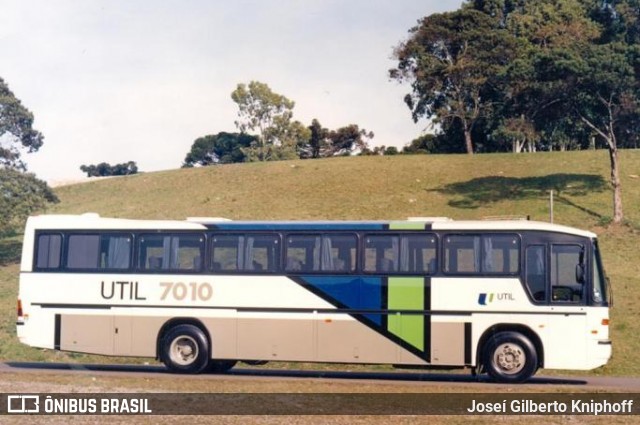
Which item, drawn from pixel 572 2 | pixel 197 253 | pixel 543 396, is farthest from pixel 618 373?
pixel 572 2

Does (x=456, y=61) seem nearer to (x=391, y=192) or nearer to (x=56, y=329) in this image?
(x=391, y=192)

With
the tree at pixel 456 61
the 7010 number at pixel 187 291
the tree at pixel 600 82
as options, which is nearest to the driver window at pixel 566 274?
the 7010 number at pixel 187 291

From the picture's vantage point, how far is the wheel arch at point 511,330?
75.4ft

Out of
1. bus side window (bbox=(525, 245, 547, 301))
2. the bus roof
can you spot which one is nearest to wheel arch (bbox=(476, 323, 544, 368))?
bus side window (bbox=(525, 245, 547, 301))

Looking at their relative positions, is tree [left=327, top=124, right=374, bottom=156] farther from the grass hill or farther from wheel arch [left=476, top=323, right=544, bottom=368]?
wheel arch [left=476, top=323, right=544, bottom=368]

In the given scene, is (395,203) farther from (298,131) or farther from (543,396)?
(298,131)

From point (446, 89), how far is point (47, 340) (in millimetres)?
67176

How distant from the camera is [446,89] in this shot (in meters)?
88.3

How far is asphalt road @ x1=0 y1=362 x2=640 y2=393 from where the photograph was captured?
22.5m

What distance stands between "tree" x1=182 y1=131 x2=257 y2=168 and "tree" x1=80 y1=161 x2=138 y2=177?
7679 mm

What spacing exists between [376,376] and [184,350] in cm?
481

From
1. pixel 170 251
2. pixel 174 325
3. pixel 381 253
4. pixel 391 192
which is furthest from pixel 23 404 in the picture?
pixel 391 192

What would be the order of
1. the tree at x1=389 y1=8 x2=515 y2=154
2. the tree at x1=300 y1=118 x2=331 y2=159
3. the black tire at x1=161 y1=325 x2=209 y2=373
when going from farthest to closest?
the tree at x1=300 y1=118 x2=331 y2=159, the tree at x1=389 y1=8 x2=515 y2=154, the black tire at x1=161 y1=325 x2=209 y2=373

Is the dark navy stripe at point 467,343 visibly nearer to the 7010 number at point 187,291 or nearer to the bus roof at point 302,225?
the bus roof at point 302,225
